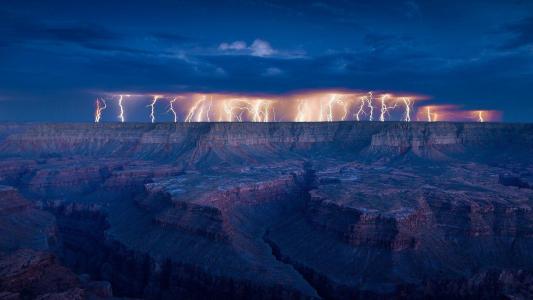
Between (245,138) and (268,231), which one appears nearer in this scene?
(268,231)

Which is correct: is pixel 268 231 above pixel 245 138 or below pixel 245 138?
below

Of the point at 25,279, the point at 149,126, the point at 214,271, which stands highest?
the point at 149,126

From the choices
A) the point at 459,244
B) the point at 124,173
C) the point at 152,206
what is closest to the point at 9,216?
the point at 152,206

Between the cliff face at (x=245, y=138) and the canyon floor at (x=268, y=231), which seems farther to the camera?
the cliff face at (x=245, y=138)

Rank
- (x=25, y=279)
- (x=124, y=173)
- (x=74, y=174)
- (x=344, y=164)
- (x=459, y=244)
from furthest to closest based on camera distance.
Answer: (x=344, y=164), (x=74, y=174), (x=124, y=173), (x=459, y=244), (x=25, y=279)

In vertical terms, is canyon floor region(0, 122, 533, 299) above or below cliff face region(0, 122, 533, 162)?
below

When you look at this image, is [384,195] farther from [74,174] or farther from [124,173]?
[74,174]

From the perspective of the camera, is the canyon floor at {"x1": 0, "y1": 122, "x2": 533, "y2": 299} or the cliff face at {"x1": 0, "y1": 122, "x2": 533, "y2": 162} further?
the cliff face at {"x1": 0, "y1": 122, "x2": 533, "y2": 162}

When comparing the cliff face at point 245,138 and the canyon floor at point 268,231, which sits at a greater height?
the cliff face at point 245,138
